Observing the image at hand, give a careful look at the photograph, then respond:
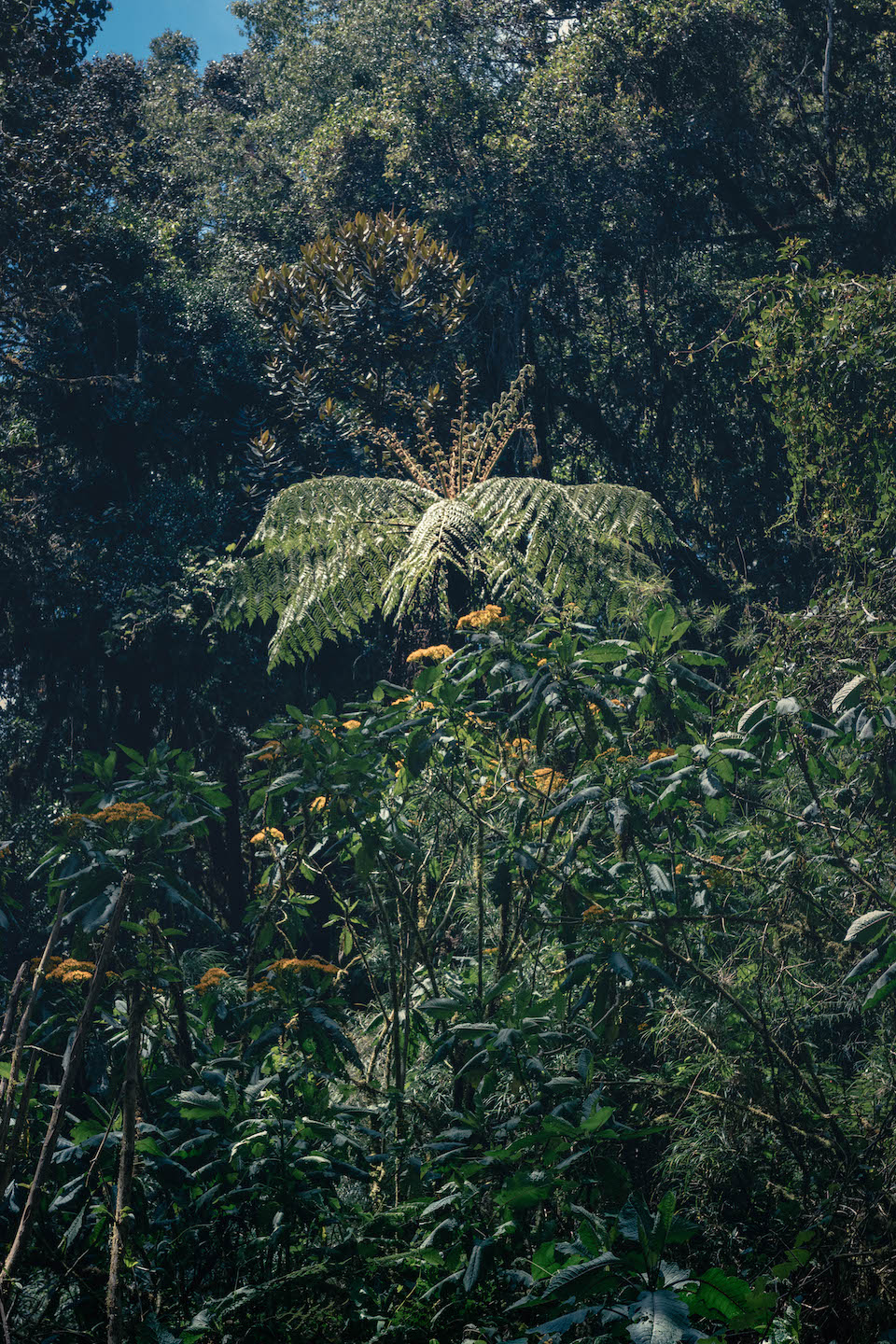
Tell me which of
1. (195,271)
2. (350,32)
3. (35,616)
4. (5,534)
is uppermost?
(350,32)

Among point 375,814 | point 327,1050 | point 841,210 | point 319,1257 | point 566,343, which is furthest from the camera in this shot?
point 566,343

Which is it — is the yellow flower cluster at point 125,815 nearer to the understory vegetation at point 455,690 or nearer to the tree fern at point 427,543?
the understory vegetation at point 455,690

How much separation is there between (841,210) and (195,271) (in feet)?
16.1

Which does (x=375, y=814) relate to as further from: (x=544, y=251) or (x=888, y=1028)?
(x=544, y=251)

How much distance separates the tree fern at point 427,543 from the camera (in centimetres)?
425

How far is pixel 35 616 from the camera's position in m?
6.16

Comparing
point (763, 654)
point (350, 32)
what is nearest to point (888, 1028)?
point (763, 654)

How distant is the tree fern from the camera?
4250 millimetres

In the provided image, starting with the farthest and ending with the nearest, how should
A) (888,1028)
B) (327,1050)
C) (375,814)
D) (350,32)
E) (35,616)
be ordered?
1. (350,32)
2. (35,616)
3. (375,814)
4. (888,1028)
5. (327,1050)

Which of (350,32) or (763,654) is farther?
(350,32)

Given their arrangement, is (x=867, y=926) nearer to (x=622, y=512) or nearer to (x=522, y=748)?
(x=522, y=748)

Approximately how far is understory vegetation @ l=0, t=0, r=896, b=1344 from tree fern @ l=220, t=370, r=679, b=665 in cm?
3

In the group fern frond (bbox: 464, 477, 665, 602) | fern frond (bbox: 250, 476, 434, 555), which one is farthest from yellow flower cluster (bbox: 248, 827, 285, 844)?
fern frond (bbox: 250, 476, 434, 555)

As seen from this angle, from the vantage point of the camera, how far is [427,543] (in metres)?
4.15
